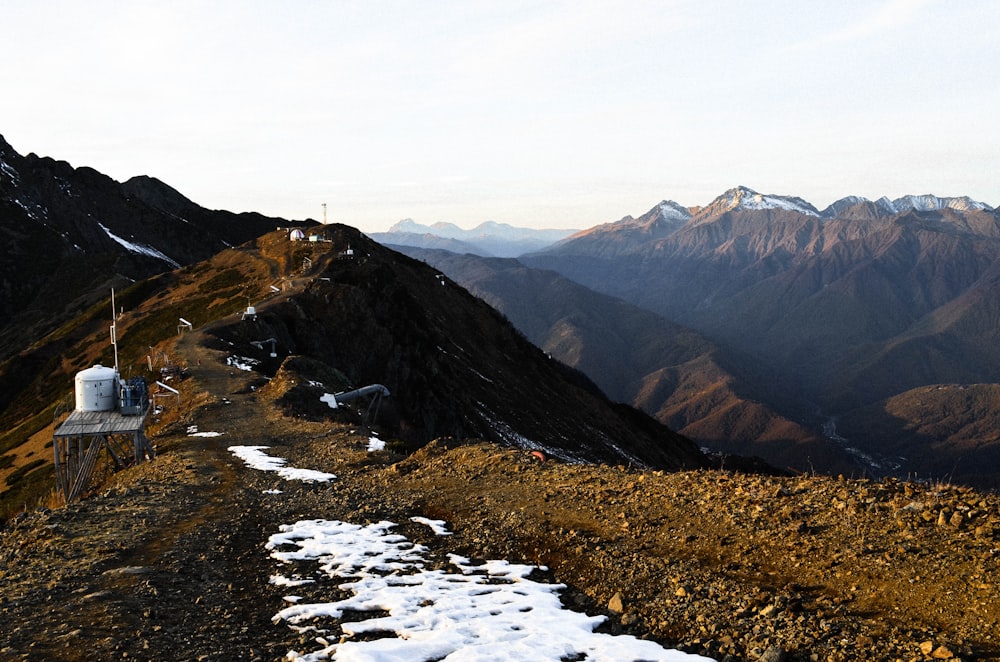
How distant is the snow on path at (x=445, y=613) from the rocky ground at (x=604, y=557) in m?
0.54

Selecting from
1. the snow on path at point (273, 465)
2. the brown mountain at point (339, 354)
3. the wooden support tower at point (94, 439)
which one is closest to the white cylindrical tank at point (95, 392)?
the wooden support tower at point (94, 439)

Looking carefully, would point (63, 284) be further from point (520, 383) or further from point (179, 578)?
point (179, 578)

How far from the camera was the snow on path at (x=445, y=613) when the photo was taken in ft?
35.6

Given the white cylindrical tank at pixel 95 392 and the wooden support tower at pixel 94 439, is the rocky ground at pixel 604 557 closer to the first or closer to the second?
the wooden support tower at pixel 94 439

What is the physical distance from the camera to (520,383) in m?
119

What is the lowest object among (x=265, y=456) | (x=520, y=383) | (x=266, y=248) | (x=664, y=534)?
(x=520, y=383)

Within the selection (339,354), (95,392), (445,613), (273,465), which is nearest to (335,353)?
(339,354)

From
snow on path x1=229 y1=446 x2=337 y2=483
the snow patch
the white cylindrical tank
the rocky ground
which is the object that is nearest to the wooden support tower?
the white cylindrical tank

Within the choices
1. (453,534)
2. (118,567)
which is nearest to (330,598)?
(453,534)

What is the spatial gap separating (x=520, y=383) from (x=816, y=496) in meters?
104

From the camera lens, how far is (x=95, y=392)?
123 ft

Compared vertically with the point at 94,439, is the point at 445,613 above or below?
above

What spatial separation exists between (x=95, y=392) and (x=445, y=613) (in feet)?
110

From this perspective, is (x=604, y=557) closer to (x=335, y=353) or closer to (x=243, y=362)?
(x=243, y=362)
